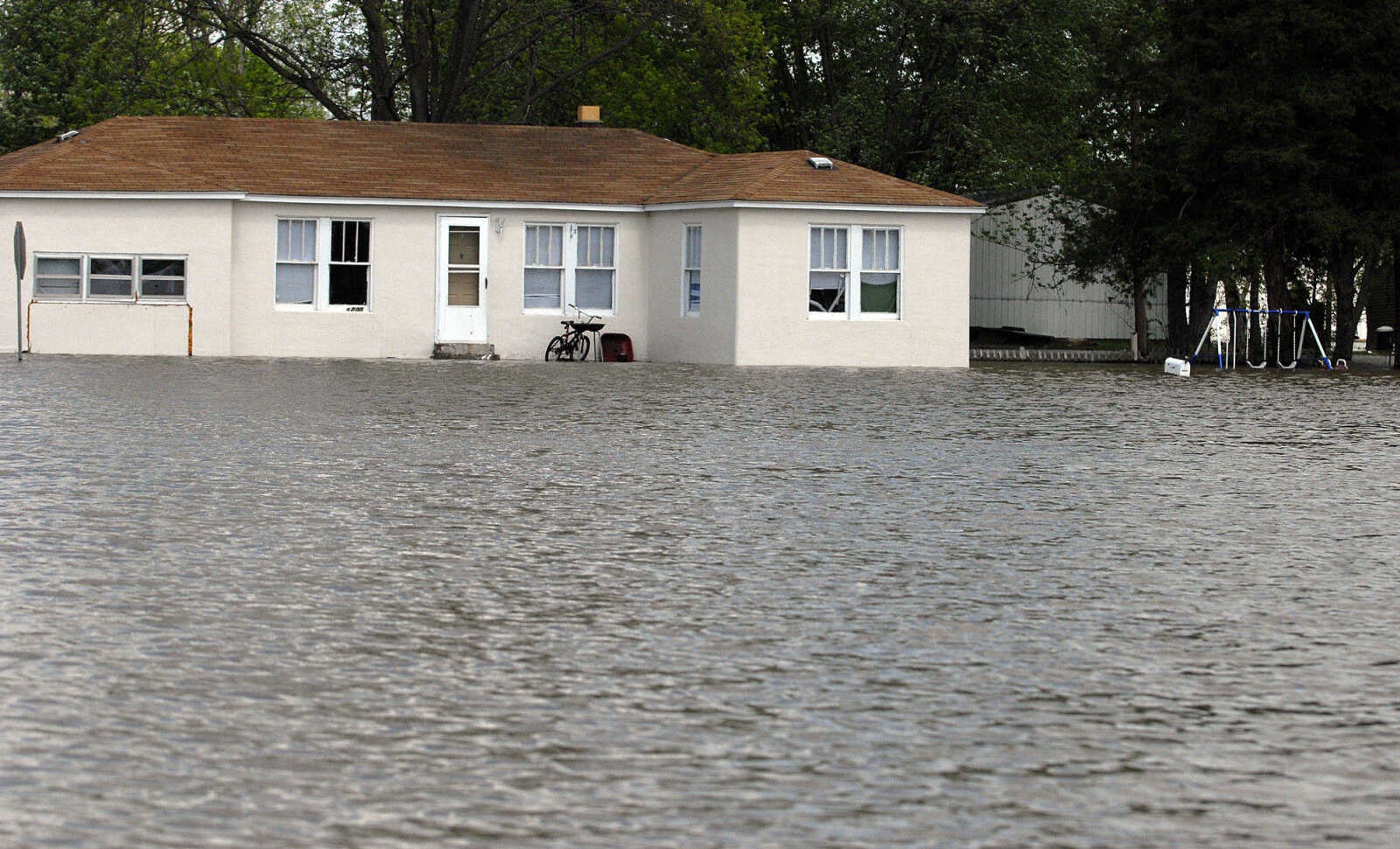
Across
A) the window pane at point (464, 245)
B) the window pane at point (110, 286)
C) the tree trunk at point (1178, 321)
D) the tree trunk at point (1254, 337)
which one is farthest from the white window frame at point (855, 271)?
the tree trunk at point (1178, 321)

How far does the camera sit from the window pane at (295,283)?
126 ft

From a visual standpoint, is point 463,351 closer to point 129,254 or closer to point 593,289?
point 593,289

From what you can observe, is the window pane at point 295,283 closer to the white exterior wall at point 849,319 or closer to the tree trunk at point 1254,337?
the white exterior wall at point 849,319

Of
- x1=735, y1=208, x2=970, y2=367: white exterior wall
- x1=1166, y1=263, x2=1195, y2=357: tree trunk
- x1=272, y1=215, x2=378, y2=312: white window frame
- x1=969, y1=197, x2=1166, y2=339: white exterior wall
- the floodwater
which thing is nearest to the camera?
the floodwater

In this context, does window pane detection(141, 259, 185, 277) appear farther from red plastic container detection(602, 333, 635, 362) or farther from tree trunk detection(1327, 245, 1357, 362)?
tree trunk detection(1327, 245, 1357, 362)

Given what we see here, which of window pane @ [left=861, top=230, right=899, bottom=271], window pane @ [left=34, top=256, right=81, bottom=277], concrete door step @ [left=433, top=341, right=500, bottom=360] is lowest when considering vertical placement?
concrete door step @ [left=433, top=341, right=500, bottom=360]

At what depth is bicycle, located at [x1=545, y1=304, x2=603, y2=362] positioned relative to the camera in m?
38.9

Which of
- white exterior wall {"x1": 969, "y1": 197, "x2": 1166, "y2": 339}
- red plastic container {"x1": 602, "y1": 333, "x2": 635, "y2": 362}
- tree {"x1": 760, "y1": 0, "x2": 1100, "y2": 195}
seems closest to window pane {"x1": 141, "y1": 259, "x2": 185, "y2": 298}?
red plastic container {"x1": 602, "y1": 333, "x2": 635, "y2": 362}

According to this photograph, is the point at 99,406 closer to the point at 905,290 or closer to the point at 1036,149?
the point at 905,290

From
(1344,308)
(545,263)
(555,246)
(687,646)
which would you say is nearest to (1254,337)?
(1344,308)

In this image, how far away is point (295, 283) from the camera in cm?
3856

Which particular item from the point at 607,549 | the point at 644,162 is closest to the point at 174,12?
the point at 644,162

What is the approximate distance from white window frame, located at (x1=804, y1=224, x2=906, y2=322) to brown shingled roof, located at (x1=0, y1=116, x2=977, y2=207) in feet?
1.95

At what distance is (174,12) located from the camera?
46656 mm
